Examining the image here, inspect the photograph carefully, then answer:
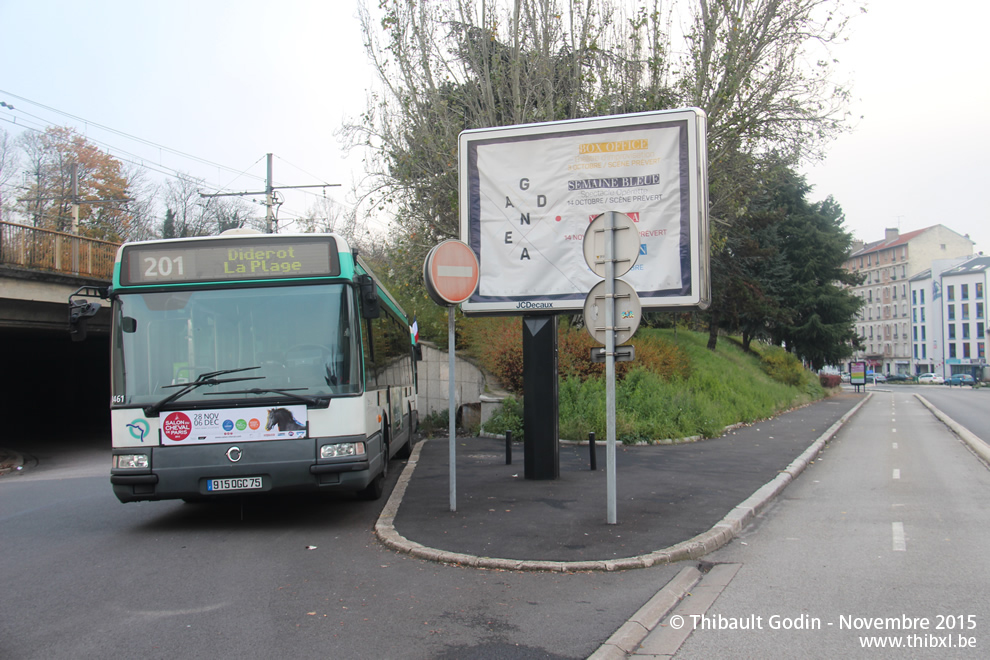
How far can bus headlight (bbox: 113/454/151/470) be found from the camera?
23.9 feet

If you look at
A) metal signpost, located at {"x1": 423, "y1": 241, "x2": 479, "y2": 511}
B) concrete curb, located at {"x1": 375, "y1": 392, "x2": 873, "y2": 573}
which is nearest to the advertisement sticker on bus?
concrete curb, located at {"x1": 375, "y1": 392, "x2": 873, "y2": 573}

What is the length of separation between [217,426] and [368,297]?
1.95m

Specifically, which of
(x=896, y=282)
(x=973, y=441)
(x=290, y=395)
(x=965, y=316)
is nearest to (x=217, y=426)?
(x=290, y=395)

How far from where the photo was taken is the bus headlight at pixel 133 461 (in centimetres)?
729

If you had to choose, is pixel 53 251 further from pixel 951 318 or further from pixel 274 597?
pixel 951 318

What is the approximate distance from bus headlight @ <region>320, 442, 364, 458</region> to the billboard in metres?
3.37

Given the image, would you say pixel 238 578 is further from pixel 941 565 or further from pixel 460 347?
pixel 460 347

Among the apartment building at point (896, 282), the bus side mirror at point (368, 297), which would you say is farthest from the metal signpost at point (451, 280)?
the apartment building at point (896, 282)

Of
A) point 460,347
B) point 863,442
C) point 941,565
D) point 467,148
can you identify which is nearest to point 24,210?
point 460,347

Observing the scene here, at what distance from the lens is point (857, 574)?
5.95 m

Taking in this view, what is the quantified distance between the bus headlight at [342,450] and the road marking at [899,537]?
5078mm

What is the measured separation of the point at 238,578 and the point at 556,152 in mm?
6705

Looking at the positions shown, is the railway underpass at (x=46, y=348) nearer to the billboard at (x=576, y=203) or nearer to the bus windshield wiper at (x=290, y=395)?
the billboard at (x=576, y=203)

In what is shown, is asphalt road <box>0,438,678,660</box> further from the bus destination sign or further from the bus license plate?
the bus destination sign
